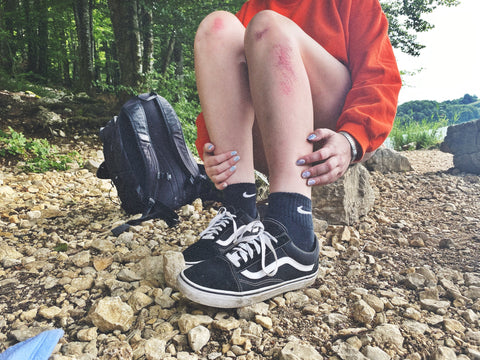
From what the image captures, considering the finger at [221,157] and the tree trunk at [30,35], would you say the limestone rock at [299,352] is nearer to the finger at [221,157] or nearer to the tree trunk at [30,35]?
the finger at [221,157]

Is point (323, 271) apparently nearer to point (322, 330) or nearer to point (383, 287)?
point (383, 287)

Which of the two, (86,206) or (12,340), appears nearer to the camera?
(12,340)

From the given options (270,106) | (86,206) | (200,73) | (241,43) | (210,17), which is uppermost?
(210,17)

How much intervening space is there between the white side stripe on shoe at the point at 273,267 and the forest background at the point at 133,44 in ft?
11.9

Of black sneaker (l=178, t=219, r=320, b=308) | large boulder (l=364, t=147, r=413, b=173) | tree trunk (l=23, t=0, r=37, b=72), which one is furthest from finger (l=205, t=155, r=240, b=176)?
tree trunk (l=23, t=0, r=37, b=72)

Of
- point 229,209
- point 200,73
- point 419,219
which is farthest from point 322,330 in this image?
point 419,219

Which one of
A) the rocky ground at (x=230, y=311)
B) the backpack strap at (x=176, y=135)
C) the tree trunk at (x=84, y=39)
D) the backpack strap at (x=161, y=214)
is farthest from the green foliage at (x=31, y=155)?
the tree trunk at (x=84, y=39)

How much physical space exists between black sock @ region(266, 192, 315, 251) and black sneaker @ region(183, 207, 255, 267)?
192mm

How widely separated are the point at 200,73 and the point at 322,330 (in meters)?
1.14

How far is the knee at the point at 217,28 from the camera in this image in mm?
1368

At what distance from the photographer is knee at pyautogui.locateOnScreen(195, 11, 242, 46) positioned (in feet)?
4.49

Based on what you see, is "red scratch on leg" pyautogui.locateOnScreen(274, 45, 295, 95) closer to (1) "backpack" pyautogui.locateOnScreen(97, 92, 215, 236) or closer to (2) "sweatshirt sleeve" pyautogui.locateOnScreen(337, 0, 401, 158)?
(2) "sweatshirt sleeve" pyautogui.locateOnScreen(337, 0, 401, 158)

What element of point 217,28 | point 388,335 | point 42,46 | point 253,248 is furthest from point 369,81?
point 42,46

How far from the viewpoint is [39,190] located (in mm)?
2535
